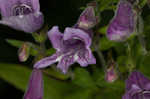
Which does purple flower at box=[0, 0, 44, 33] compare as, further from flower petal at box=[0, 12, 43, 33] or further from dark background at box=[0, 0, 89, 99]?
dark background at box=[0, 0, 89, 99]

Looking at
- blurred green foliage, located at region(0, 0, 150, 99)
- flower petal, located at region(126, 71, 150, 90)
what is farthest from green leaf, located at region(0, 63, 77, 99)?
flower petal, located at region(126, 71, 150, 90)

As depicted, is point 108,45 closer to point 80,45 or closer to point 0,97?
point 80,45

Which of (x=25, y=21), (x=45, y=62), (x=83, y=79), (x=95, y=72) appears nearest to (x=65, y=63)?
(x=45, y=62)

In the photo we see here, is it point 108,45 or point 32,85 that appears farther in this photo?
point 108,45

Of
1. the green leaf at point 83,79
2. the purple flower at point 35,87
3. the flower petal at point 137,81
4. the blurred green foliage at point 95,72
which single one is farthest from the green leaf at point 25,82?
the flower petal at point 137,81

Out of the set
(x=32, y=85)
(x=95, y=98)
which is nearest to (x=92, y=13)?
(x=32, y=85)

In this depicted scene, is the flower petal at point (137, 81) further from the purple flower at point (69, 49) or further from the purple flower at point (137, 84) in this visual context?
the purple flower at point (69, 49)
